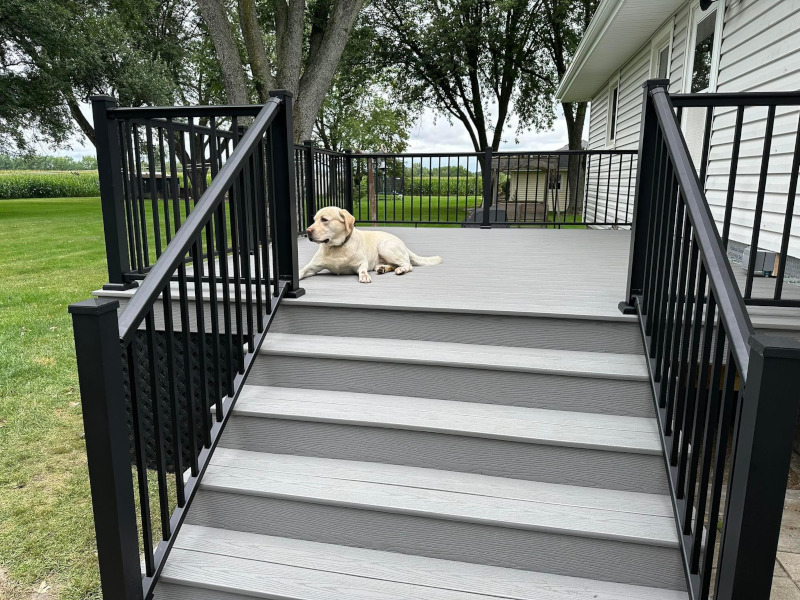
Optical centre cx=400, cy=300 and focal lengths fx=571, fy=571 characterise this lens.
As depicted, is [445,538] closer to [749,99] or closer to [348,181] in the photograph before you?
[749,99]

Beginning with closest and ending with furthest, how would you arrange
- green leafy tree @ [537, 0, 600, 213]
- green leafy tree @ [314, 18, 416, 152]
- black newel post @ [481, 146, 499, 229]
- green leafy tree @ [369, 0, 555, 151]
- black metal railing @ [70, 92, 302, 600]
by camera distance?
1. black metal railing @ [70, 92, 302, 600]
2. black newel post @ [481, 146, 499, 229]
3. green leafy tree @ [537, 0, 600, 213]
4. green leafy tree @ [369, 0, 555, 151]
5. green leafy tree @ [314, 18, 416, 152]

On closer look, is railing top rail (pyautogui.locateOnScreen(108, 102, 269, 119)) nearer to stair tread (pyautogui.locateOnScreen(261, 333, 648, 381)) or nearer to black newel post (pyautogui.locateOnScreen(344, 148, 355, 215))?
stair tread (pyautogui.locateOnScreen(261, 333, 648, 381))

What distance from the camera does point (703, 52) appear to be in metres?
6.06

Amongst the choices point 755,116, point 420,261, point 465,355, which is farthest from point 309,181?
point 755,116

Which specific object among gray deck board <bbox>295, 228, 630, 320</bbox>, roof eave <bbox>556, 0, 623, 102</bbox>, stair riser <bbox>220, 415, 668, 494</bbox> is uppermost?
roof eave <bbox>556, 0, 623, 102</bbox>

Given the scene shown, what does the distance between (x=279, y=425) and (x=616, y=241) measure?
4.88m

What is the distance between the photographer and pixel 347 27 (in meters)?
9.20

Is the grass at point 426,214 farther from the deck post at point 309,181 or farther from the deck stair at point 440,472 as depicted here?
the deck stair at point 440,472

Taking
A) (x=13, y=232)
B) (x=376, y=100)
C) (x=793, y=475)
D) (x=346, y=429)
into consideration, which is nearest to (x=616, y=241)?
(x=793, y=475)

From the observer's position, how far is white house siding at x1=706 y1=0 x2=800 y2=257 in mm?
4074

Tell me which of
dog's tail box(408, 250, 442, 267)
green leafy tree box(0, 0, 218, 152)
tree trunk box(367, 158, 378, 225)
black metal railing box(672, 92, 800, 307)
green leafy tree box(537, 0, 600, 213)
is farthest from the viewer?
green leafy tree box(537, 0, 600, 213)

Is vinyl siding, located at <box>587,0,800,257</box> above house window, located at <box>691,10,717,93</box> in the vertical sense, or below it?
below

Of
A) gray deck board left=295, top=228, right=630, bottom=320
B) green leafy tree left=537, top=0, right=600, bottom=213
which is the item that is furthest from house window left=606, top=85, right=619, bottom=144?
gray deck board left=295, top=228, right=630, bottom=320

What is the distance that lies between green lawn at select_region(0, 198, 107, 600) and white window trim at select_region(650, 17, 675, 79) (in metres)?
7.40
